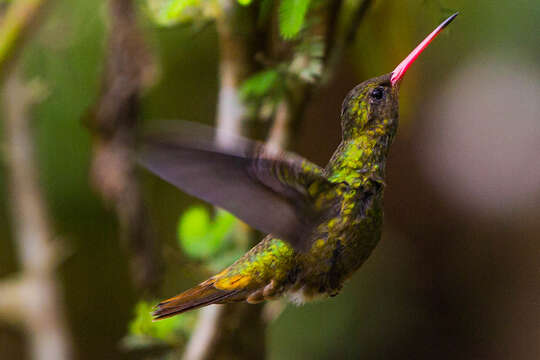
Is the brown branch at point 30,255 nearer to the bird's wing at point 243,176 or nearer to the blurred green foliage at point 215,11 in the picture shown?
the blurred green foliage at point 215,11

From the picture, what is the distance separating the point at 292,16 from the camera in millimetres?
742

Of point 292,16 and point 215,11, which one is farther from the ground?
point 215,11

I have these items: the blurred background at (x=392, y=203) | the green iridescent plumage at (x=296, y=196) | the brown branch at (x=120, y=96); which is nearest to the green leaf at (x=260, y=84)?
the green iridescent plumage at (x=296, y=196)

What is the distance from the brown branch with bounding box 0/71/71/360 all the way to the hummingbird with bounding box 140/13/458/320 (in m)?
1.39

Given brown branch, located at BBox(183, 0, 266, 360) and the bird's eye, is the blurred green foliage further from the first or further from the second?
the bird's eye

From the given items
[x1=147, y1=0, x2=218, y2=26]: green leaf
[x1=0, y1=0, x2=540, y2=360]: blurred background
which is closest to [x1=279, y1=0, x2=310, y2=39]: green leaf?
[x1=147, y1=0, x2=218, y2=26]: green leaf

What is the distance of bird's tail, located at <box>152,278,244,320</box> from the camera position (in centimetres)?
81

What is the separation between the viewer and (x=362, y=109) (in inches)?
30.9

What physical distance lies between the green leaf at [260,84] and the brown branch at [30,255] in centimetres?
130

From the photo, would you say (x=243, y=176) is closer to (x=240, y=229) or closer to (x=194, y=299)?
(x=194, y=299)

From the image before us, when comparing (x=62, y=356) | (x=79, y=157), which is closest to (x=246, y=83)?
(x=62, y=356)

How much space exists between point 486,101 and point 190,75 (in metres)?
1.43

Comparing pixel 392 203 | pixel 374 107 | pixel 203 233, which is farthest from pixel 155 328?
pixel 392 203

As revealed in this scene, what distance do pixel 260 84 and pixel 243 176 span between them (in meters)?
0.33
